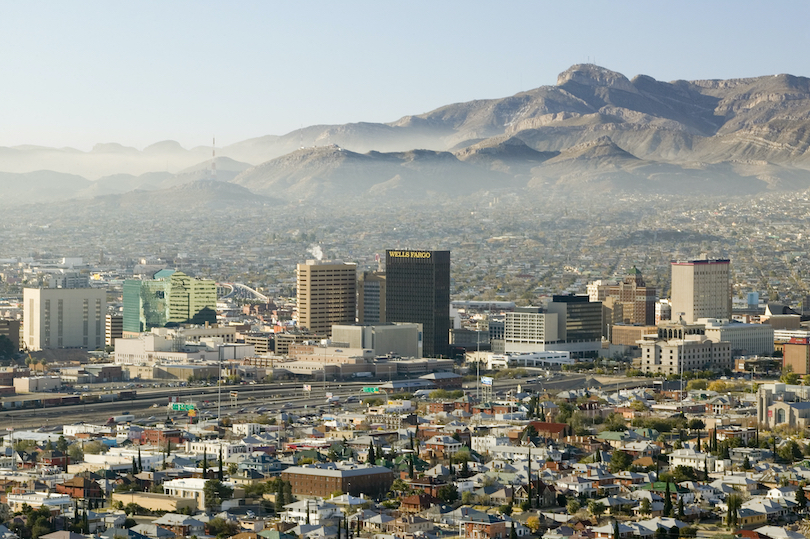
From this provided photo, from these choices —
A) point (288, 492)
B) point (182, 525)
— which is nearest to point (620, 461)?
point (288, 492)

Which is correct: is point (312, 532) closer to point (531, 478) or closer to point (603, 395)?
point (531, 478)

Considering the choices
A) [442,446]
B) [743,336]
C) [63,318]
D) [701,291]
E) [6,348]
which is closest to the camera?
[442,446]

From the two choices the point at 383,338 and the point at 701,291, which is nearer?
the point at 383,338

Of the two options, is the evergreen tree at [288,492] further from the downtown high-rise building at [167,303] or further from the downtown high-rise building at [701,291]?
the downtown high-rise building at [701,291]

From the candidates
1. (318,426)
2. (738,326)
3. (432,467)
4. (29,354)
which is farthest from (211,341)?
(432,467)

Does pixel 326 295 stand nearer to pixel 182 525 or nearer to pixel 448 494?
pixel 448 494

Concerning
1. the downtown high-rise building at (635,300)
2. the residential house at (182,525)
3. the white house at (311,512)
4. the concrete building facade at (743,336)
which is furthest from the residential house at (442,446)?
the downtown high-rise building at (635,300)
